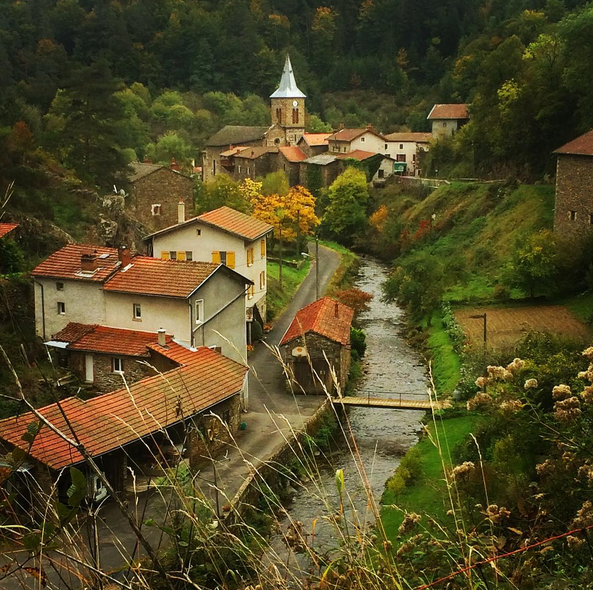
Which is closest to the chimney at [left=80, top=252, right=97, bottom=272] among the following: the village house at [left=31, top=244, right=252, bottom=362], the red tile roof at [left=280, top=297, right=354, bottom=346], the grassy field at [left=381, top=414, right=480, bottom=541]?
the village house at [left=31, top=244, right=252, bottom=362]

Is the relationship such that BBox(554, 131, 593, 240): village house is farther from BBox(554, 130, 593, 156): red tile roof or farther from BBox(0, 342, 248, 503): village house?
BBox(0, 342, 248, 503): village house

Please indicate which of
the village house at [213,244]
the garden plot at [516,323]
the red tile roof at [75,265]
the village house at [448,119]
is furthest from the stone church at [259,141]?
the red tile roof at [75,265]

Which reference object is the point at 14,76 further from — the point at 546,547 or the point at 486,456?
the point at 546,547

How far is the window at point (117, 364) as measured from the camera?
73.5 ft

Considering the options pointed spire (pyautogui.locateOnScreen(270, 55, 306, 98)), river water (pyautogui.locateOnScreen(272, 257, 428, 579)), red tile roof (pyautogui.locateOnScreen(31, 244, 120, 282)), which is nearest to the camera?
river water (pyautogui.locateOnScreen(272, 257, 428, 579))

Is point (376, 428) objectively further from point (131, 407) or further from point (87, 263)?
point (87, 263)

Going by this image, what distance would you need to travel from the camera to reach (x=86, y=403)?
18.0 meters

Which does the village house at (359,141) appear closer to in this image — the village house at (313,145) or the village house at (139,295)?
the village house at (313,145)

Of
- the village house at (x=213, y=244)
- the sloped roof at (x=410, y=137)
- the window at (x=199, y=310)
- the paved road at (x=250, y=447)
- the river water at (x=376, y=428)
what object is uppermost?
the sloped roof at (x=410, y=137)

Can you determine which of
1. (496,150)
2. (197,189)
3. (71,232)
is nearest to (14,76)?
(197,189)

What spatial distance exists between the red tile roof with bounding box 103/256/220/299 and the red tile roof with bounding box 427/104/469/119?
146 feet

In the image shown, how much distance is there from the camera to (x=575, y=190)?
123 feet

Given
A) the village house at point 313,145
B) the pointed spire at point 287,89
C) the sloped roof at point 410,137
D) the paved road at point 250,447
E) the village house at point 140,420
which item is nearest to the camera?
the paved road at point 250,447

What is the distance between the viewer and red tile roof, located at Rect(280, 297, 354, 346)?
26078 millimetres
